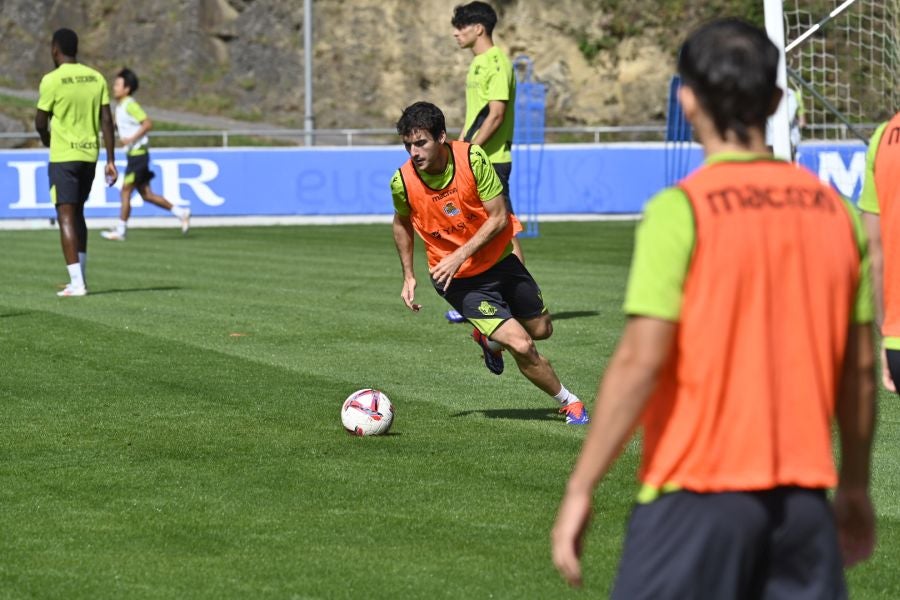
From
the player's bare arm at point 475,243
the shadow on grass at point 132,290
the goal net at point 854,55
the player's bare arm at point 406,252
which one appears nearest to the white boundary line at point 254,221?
the goal net at point 854,55

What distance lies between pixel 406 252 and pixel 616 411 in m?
5.69

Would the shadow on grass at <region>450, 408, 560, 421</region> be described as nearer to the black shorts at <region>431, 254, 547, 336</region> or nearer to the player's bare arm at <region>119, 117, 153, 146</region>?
the black shorts at <region>431, 254, 547, 336</region>

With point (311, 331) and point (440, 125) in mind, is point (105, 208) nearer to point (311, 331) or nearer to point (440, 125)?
point (311, 331)

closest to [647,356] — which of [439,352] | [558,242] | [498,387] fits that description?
[498,387]

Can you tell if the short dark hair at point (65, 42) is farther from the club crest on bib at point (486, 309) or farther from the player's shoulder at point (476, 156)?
the club crest on bib at point (486, 309)

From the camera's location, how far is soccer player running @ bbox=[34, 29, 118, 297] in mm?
14406

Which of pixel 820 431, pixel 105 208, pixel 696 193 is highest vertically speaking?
pixel 696 193

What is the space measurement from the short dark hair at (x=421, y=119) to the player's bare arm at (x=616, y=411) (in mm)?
5109

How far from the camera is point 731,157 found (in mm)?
3084

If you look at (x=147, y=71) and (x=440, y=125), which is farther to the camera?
(x=147, y=71)

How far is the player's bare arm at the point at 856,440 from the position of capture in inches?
126

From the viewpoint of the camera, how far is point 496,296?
8.52 meters

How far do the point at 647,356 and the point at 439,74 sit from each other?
4338 centimetres

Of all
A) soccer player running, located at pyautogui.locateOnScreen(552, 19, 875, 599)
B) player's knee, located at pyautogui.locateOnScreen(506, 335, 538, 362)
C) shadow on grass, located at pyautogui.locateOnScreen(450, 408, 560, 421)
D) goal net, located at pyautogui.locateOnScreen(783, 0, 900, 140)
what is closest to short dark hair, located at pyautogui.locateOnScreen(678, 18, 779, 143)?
soccer player running, located at pyautogui.locateOnScreen(552, 19, 875, 599)
